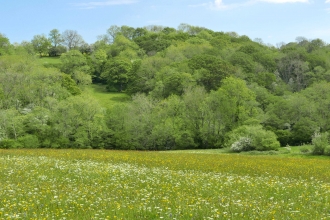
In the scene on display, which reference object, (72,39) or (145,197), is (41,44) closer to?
(72,39)

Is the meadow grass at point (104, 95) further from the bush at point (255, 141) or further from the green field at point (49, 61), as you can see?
the bush at point (255, 141)

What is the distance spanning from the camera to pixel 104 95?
11312cm

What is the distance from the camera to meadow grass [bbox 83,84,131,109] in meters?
105

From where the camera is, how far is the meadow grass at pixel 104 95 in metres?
105

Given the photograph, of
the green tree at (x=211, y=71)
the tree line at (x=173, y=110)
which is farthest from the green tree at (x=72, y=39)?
the green tree at (x=211, y=71)

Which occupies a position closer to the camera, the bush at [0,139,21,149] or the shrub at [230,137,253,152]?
the bush at [0,139,21,149]

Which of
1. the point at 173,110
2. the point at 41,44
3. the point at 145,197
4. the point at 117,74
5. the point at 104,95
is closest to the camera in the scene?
the point at 145,197

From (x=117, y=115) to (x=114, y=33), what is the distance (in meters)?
136

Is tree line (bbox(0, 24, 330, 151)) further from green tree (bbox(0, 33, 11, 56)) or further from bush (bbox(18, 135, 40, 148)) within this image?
green tree (bbox(0, 33, 11, 56))

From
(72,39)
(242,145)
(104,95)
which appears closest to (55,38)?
(72,39)

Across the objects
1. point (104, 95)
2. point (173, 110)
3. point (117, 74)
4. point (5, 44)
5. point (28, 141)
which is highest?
point (5, 44)

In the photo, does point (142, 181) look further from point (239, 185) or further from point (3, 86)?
point (3, 86)

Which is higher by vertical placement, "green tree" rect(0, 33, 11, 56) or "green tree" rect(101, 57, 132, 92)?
"green tree" rect(0, 33, 11, 56)

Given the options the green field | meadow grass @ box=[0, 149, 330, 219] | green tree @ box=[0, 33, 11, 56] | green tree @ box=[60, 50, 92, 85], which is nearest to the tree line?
green tree @ box=[60, 50, 92, 85]
